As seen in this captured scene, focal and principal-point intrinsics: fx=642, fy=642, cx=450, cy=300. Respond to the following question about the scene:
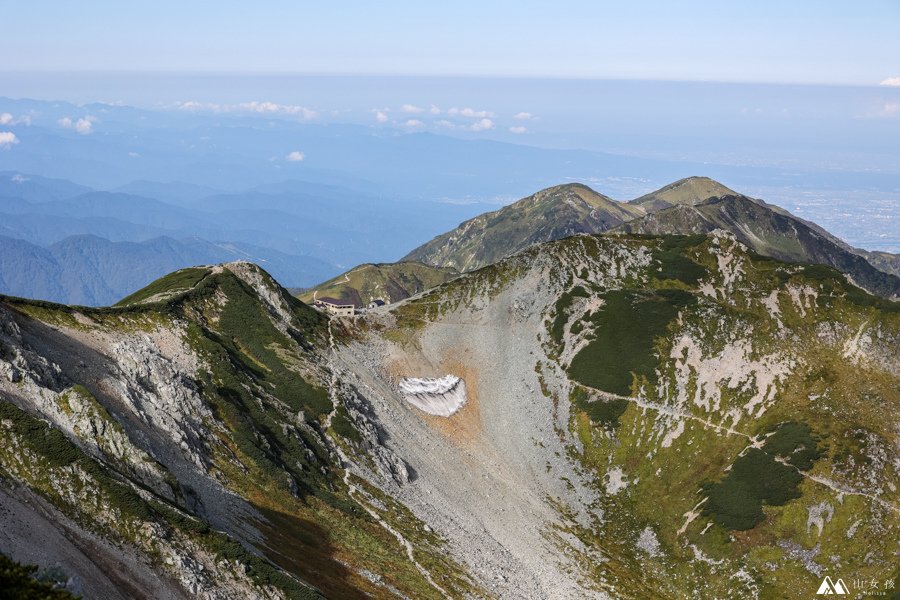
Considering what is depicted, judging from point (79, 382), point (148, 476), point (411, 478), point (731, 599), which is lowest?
point (731, 599)

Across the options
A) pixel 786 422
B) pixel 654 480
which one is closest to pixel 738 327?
pixel 786 422

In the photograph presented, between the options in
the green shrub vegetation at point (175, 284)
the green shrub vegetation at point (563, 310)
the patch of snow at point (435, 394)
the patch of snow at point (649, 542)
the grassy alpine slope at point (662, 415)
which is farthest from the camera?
the green shrub vegetation at point (563, 310)

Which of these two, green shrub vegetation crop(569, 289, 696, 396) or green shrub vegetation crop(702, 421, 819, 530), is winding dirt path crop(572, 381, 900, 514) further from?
green shrub vegetation crop(702, 421, 819, 530)

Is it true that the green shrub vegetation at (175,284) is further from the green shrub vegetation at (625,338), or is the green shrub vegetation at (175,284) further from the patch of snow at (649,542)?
the patch of snow at (649,542)

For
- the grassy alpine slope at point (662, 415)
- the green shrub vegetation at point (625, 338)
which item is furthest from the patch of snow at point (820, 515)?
the green shrub vegetation at point (625, 338)

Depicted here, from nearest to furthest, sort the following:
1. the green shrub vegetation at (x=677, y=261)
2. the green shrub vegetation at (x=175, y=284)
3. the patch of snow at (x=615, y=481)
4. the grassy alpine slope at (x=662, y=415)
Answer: the grassy alpine slope at (x=662, y=415)
the patch of snow at (x=615, y=481)
the green shrub vegetation at (x=175, y=284)
the green shrub vegetation at (x=677, y=261)

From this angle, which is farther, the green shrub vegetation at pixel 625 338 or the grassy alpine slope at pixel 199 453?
the green shrub vegetation at pixel 625 338

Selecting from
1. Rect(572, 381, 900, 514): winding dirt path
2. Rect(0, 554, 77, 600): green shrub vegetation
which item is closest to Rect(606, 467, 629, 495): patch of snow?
Rect(572, 381, 900, 514): winding dirt path

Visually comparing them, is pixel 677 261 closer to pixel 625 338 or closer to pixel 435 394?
pixel 625 338

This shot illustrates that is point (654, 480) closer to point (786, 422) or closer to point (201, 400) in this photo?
point (786, 422)

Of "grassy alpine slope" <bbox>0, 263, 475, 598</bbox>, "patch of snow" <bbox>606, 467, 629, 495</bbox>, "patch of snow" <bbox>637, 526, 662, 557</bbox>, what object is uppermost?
"grassy alpine slope" <bbox>0, 263, 475, 598</bbox>

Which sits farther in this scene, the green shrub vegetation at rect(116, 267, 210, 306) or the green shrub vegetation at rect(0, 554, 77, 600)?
the green shrub vegetation at rect(116, 267, 210, 306)
